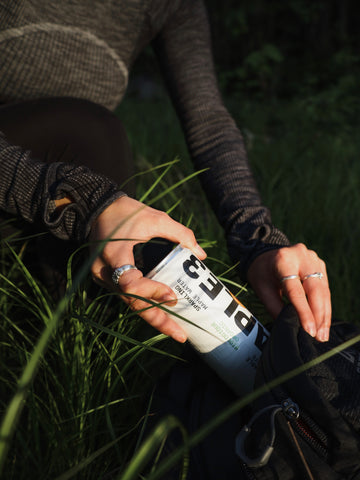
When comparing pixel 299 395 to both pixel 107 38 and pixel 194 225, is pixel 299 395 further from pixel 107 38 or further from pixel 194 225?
pixel 107 38

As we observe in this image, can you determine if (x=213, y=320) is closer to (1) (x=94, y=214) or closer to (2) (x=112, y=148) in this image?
(1) (x=94, y=214)

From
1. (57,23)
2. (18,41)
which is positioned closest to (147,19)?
(57,23)

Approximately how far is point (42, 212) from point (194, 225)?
0.49 metres

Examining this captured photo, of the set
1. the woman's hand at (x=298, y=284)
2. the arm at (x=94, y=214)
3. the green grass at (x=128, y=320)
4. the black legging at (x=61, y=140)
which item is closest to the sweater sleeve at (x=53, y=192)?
the arm at (x=94, y=214)

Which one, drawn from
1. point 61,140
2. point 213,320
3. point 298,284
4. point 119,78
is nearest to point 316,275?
point 298,284

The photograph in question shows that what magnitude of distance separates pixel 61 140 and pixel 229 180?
46 centimetres

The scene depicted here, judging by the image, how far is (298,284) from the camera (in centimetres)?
81

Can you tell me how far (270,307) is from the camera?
89 centimetres

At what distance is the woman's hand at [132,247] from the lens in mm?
669

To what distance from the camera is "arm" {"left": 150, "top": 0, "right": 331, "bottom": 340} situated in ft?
2.70

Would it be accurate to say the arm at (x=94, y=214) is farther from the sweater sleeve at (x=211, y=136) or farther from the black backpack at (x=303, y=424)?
the sweater sleeve at (x=211, y=136)

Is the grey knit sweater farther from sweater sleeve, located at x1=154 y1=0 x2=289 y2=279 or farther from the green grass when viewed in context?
the green grass

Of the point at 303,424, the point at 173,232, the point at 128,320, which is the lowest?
the point at 128,320

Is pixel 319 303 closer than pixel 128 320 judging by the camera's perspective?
Yes
